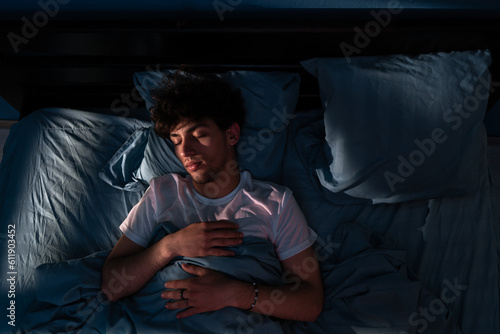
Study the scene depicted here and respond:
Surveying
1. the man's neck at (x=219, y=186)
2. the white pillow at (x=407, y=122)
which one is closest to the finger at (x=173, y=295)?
the man's neck at (x=219, y=186)

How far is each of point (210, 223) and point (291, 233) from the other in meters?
0.26

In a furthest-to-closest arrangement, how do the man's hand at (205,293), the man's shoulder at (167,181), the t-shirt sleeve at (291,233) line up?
1. the man's shoulder at (167,181)
2. the t-shirt sleeve at (291,233)
3. the man's hand at (205,293)

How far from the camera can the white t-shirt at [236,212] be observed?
1239 millimetres

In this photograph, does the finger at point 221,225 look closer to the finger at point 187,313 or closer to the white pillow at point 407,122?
the finger at point 187,313

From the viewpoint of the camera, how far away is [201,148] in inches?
49.2

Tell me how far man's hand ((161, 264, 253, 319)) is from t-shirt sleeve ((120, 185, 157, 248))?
8.0 inches

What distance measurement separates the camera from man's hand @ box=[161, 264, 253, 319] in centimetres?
110

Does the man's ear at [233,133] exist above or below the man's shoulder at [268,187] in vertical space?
above

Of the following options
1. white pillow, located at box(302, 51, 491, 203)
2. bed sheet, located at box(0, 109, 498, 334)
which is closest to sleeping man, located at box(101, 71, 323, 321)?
bed sheet, located at box(0, 109, 498, 334)

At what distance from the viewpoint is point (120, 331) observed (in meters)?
1.11

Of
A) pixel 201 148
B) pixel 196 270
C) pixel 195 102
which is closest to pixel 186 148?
pixel 201 148

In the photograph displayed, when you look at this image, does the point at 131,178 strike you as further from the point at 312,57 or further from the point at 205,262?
the point at 312,57

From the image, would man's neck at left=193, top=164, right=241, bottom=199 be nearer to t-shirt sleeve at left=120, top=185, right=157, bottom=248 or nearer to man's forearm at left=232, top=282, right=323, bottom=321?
t-shirt sleeve at left=120, top=185, right=157, bottom=248

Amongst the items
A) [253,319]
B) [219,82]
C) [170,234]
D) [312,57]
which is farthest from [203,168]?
[312,57]
